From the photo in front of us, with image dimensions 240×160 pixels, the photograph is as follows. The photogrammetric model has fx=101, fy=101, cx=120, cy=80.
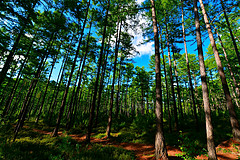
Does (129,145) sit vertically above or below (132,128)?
below

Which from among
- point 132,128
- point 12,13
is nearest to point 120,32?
point 12,13

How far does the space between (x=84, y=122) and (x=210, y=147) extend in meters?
13.9

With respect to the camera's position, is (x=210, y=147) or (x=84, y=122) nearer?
(x=210, y=147)

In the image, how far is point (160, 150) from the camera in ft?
15.3

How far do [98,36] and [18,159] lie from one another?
14663mm

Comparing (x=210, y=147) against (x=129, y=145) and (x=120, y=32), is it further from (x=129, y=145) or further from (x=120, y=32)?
(x=120, y=32)

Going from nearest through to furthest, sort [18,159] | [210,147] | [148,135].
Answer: [18,159] → [210,147] → [148,135]

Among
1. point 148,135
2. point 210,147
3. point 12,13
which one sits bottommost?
point 148,135

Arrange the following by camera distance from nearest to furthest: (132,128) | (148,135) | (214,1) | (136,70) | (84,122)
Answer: (214,1)
(148,135)
(132,128)
(84,122)
(136,70)

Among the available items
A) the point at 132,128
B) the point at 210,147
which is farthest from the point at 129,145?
the point at 210,147

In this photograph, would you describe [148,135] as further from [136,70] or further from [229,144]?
[136,70]

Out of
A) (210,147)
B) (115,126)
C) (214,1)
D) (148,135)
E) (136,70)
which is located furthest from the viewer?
(136,70)

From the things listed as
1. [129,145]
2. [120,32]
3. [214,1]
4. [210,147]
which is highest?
[120,32]

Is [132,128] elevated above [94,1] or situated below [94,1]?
below
